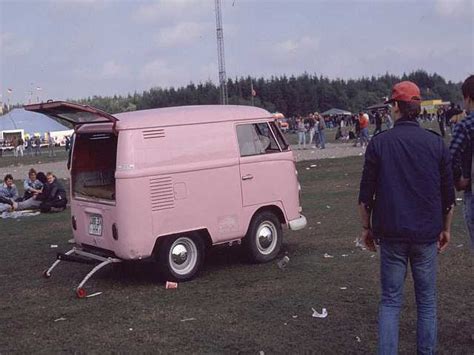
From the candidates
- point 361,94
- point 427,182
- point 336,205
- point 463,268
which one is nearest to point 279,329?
point 427,182

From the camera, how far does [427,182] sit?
4988mm

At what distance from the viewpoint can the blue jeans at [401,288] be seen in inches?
199

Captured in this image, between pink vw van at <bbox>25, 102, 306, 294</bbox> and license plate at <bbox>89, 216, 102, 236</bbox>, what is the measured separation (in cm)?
1

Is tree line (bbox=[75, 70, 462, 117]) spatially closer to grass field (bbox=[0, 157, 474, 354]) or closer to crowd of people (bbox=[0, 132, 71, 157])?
crowd of people (bbox=[0, 132, 71, 157])

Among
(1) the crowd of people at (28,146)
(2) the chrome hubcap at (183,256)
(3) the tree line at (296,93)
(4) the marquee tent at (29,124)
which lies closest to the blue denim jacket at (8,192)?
(2) the chrome hubcap at (183,256)

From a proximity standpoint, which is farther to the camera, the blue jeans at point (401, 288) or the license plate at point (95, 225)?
the license plate at point (95, 225)

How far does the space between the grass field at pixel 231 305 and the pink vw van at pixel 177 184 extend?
0.52m

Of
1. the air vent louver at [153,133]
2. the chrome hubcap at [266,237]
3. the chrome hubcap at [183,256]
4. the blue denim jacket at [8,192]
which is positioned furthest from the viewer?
the blue denim jacket at [8,192]

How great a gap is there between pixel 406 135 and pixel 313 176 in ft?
58.4

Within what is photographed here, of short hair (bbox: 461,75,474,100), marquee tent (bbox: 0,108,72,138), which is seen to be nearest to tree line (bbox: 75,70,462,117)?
marquee tent (bbox: 0,108,72,138)

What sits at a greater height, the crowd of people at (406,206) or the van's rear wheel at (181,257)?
the crowd of people at (406,206)

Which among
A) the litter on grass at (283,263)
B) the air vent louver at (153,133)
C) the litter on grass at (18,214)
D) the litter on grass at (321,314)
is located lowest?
the litter on grass at (18,214)

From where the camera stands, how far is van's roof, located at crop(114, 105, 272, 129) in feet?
28.7

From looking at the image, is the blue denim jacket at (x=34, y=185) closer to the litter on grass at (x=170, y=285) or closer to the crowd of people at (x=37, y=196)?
the crowd of people at (x=37, y=196)
